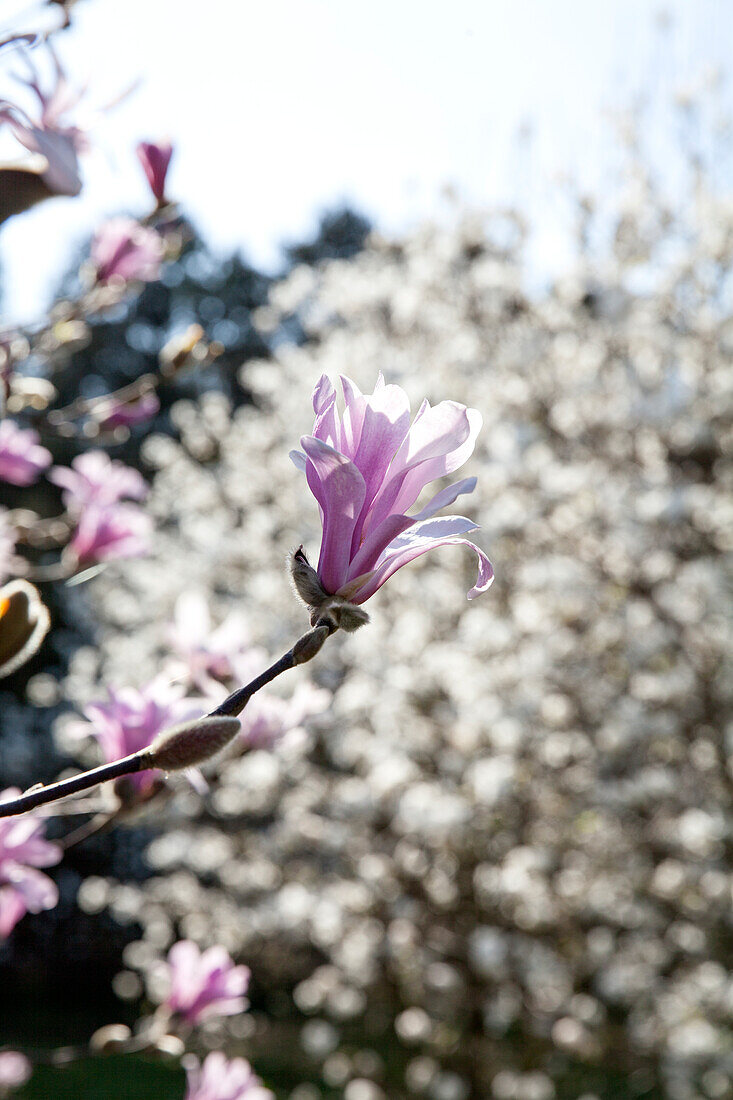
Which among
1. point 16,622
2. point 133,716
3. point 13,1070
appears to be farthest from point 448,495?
point 13,1070

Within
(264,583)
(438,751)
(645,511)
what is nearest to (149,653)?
(264,583)

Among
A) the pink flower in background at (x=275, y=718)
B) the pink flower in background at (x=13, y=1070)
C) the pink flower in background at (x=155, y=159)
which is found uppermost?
the pink flower in background at (x=155, y=159)

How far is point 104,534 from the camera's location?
174 centimetres

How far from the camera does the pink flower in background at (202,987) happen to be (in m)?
1.37

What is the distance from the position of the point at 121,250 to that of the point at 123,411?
0.86 feet

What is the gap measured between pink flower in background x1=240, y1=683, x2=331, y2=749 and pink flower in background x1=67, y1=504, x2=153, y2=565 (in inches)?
22.3

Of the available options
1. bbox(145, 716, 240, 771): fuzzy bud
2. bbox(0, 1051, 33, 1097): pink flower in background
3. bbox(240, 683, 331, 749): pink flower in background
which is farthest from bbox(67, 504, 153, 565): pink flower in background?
bbox(145, 716, 240, 771): fuzzy bud

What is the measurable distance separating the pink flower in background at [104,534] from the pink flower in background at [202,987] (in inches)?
26.3

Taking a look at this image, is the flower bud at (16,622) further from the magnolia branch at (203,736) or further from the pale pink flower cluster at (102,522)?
the pale pink flower cluster at (102,522)

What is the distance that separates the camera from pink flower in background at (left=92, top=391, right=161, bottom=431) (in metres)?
1.66

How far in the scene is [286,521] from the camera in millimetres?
5594

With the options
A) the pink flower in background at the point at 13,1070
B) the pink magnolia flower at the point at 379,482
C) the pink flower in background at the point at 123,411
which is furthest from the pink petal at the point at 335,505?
the pink flower in background at the point at 13,1070

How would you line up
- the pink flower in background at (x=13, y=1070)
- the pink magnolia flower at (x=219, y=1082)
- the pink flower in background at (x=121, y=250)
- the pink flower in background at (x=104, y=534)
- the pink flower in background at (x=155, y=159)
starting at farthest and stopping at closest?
the pink flower in background at (x=13, y=1070) < the pink flower in background at (x=104, y=534) < the pink flower in background at (x=121, y=250) < the pink flower in background at (x=155, y=159) < the pink magnolia flower at (x=219, y=1082)

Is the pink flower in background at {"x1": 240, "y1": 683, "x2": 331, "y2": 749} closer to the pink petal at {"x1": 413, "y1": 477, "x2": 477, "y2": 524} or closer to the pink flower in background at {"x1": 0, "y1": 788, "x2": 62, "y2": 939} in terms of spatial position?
the pink flower in background at {"x1": 0, "y1": 788, "x2": 62, "y2": 939}
